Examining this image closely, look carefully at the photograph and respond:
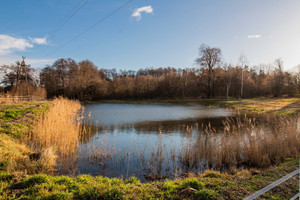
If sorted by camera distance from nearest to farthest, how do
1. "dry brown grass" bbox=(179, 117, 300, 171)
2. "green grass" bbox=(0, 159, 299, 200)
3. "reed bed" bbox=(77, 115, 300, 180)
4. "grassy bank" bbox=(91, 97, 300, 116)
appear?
"green grass" bbox=(0, 159, 299, 200)
"reed bed" bbox=(77, 115, 300, 180)
"dry brown grass" bbox=(179, 117, 300, 171)
"grassy bank" bbox=(91, 97, 300, 116)

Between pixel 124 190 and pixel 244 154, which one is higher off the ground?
pixel 124 190

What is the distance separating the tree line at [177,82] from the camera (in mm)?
41406

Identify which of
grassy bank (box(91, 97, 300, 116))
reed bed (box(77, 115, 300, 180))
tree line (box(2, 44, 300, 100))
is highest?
tree line (box(2, 44, 300, 100))

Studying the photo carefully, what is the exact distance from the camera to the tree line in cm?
4141

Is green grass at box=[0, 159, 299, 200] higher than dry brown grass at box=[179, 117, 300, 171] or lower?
higher

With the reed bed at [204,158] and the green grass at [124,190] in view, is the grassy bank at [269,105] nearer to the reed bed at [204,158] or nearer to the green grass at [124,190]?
the reed bed at [204,158]

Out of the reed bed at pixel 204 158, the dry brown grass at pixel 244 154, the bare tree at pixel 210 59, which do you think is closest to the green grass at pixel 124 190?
the reed bed at pixel 204 158

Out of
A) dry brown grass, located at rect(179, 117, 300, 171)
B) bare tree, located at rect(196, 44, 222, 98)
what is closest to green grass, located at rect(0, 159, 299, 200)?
dry brown grass, located at rect(179, 117, 300, 171)

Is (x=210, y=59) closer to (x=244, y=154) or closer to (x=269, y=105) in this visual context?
(x=269, y=105)

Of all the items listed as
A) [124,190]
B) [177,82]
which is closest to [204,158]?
[124,190]

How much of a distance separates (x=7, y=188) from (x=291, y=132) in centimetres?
1024

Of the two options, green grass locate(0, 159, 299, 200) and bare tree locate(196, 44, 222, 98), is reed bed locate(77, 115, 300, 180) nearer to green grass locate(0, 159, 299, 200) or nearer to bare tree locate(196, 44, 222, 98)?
green grass locate(0, 159, 299, 200)

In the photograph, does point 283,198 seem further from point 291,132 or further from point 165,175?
point 291,132

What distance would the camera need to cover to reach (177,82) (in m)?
53.0
